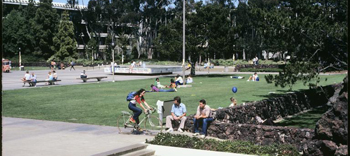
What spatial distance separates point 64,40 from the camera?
89.9 m

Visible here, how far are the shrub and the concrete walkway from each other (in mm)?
324

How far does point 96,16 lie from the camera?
94.0 metres

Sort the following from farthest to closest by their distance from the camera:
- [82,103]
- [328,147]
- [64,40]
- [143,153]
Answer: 1. [64,40]
2. [82,103]
3. [143,153]
4. [328,147]

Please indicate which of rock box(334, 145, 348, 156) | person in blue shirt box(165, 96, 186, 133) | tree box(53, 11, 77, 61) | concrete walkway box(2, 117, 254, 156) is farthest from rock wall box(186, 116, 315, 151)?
tree box(53, 11, 77, 61)

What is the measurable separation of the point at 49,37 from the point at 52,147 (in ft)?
278

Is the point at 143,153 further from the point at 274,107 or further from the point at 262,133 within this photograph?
the point at 274,107

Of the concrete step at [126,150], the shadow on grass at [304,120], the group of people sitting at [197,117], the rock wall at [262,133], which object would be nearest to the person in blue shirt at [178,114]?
the group of people sitting at [197,117]

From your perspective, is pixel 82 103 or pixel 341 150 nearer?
pixel 341 150

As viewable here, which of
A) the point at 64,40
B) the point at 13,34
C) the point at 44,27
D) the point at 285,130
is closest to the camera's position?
the point at 285,130

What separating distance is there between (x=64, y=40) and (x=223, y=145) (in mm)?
82432

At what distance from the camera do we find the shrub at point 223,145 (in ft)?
37.1

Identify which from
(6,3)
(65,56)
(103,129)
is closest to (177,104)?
(103,129)

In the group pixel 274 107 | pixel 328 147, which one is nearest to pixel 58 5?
pixel 274 107

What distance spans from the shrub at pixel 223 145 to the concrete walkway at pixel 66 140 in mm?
324
